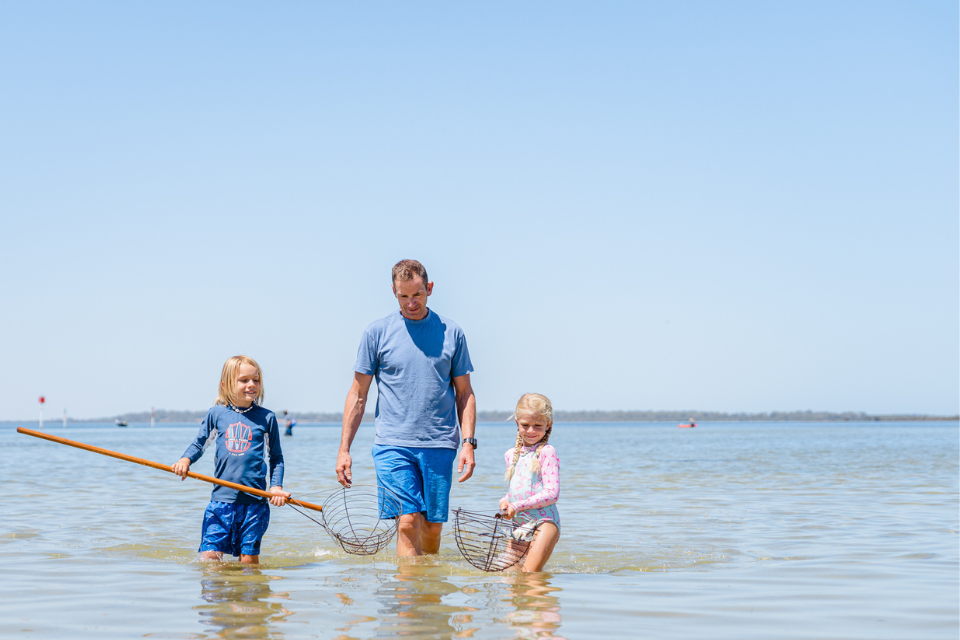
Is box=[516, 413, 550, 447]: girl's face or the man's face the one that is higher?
the man's face

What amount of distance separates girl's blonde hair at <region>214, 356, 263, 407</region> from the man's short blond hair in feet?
3.59

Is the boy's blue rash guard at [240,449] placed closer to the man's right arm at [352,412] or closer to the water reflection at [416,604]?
the man's right arm at [352,412]

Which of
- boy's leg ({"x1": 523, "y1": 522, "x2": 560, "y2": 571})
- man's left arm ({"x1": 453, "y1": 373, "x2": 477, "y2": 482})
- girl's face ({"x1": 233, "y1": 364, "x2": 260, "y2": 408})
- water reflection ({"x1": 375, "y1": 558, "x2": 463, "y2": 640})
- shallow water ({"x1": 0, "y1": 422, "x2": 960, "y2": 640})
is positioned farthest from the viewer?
man's left arm ({"x1": 453, "y1": 373, "x2": 477, "y2": 482})

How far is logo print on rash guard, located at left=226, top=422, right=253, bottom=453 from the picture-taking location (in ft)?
18.8

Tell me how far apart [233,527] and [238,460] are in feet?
1.47

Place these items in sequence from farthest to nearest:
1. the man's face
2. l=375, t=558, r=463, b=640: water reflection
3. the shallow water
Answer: the man's face → the shallow water → l=375, t=558, r=463, b=640: water reflection

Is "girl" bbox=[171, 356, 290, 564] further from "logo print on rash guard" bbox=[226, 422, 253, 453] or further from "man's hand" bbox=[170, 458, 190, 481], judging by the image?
"man's hand" bbox=[170, 458, 190, 481]

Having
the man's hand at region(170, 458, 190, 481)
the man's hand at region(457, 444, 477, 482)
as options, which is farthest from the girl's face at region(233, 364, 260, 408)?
the man's hand at region(457, 444, 477, 482)

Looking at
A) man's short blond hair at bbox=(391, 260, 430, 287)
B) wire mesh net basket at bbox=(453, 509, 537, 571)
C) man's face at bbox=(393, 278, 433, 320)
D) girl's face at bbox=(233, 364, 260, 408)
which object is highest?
man's short blond hair at bbox=(391, 260, 430, 287)

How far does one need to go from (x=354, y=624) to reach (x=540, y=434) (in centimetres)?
181

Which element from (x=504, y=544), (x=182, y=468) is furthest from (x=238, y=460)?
(x=504, y=544)

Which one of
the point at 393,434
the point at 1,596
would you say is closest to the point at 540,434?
the point at 393,434

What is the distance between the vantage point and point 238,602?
4703 millimetres

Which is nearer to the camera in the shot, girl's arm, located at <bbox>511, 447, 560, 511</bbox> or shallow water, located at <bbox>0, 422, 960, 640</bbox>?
shallow water, located at <bbox>0, 422, 960, 640</bbox>
